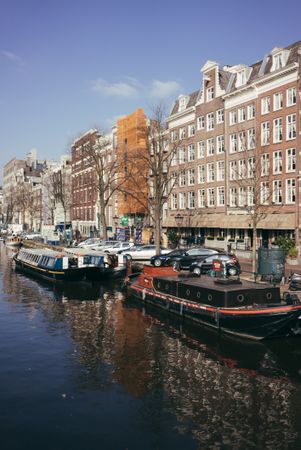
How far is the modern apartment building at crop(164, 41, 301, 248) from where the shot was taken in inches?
1770

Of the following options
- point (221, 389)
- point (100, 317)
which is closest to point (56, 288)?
point (100, 317)

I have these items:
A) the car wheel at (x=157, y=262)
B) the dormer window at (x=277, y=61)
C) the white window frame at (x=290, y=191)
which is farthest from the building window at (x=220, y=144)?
the car wheel at (x=157, y=262)

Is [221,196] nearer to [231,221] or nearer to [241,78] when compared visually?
[231,221]

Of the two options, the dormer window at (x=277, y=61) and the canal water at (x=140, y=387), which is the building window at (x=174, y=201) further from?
the canal water at (x=140, y=387)

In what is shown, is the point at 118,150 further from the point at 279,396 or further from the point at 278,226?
the point at 279,396

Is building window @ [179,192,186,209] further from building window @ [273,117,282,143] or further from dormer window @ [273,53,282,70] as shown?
dormer window @ [273,53,282,70]

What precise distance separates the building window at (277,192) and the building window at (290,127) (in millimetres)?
4662

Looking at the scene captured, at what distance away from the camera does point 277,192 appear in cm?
4669

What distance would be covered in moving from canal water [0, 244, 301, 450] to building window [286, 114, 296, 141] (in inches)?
1087

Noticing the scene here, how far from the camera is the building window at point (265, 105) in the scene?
4809 centimetres

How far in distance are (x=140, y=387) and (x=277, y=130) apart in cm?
3787

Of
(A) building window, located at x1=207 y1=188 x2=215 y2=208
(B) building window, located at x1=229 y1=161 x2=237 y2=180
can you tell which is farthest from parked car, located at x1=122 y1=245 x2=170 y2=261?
(A) building window, located at x1=207 y1=188 x2=215 y2=208

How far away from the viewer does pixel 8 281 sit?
41.6m

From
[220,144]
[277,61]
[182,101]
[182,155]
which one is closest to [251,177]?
[220,144]
